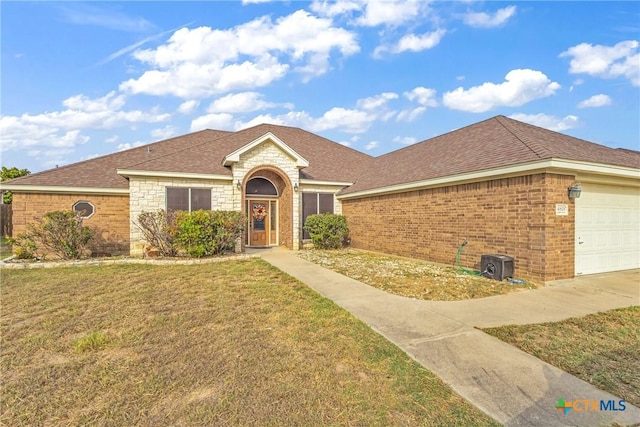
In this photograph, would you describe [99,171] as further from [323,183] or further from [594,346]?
[594,346]

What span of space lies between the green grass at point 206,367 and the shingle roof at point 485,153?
602cm

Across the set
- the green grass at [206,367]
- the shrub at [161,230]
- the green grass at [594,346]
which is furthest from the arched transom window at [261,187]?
the green grass at [594,346]

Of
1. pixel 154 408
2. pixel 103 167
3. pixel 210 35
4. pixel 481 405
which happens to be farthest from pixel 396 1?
pixel 103 167

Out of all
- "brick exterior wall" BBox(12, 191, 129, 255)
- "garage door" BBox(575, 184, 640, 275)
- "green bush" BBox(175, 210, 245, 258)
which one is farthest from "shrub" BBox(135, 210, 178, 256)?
"garage door" BBox(575, 184, 640, 275)

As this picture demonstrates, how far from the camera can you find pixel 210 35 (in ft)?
39.1

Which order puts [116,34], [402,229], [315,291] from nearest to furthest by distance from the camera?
1. [315,291]
2. [116,34]
3. [402,229]

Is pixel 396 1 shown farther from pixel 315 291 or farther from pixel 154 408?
pixel 154 408

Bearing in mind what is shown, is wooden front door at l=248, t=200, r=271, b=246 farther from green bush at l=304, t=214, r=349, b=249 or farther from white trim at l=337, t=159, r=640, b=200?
white trim at l=337, t=159, r=640, b=200

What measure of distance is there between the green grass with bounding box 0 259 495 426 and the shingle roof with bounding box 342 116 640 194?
19.8 feet

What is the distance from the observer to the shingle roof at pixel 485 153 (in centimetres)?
759

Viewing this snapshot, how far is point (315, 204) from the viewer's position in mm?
14727

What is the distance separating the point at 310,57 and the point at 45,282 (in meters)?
14.3

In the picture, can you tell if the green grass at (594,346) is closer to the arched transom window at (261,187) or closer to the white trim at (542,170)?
the white trim at (542,170)

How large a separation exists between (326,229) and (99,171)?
398 inches
